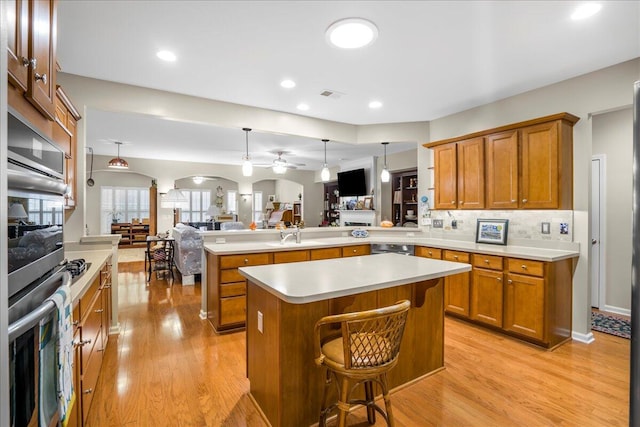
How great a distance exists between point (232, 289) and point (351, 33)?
9.05 feet

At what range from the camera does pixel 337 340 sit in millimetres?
1791

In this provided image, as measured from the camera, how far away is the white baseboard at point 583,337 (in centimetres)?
318

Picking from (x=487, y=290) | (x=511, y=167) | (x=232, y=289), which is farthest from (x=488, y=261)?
(x=232, y=289)

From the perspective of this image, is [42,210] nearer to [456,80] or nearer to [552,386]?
[552,386]

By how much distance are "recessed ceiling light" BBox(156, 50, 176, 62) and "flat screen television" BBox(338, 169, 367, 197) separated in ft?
20.2

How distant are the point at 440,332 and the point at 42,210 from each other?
8.83 feet

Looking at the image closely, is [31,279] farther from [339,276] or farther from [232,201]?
[232,201]

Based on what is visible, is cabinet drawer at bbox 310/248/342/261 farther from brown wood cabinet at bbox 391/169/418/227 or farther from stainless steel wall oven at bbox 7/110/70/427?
brown wood cabinet at bbox 391/169/418/227

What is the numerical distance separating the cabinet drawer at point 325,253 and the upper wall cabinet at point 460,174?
1.58m

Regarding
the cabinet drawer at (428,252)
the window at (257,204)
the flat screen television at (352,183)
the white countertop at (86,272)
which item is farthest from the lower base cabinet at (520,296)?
the window at (257,204)

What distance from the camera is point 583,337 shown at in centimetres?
320

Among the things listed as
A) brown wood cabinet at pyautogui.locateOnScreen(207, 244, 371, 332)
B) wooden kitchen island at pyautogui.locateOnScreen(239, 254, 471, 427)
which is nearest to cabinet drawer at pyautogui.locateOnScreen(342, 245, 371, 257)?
brown wood cabinet at pyautogui.locateOnScreen(207, 244, 371, 332)

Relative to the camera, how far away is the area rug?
3.37m

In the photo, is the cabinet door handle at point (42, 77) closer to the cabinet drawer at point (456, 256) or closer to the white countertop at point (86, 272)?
the white countertop at point (86, 272)
